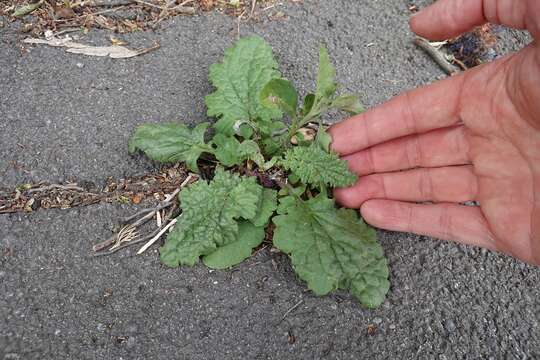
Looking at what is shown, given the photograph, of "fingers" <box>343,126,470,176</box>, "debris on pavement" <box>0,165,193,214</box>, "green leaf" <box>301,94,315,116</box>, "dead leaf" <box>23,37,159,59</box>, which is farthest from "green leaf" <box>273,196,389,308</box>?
"dead leaf" <box>23,37,159,59</box>

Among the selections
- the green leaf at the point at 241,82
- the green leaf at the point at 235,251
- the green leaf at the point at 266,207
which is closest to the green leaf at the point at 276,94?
the green leaf at the point at 241,82

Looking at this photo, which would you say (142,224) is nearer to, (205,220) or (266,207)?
(205,220)

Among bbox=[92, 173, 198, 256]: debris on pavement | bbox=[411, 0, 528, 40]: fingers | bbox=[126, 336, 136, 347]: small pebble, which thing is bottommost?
bbox=[126, 336, 136, 347]: small pebble

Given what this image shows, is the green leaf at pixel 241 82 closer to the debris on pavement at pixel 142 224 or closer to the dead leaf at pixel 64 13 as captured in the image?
the debris on pavement at pixel 142 224

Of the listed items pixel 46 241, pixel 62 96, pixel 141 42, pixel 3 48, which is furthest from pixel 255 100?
pixel 3 48

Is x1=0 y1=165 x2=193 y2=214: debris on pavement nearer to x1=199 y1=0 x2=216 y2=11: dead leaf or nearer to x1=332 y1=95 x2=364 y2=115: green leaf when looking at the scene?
x1=332 y1=95 x2=364 y2=115: green leaf

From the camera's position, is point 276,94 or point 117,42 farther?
point 117,42

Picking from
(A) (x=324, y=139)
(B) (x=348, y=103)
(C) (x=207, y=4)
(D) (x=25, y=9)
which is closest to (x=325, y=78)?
(B) (x=348, y=103)
